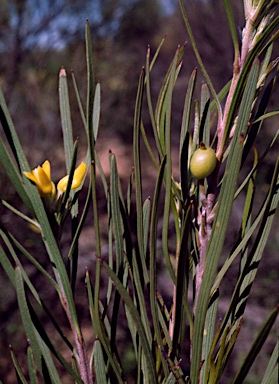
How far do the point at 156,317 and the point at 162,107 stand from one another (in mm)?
124

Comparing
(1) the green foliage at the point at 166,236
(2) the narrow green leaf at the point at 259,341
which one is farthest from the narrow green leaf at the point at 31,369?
(2) the narrow green leaf at the point at 259,341

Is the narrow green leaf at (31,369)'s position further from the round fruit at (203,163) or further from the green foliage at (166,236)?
the round fruit at (203,163)

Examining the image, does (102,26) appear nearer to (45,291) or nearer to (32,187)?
(45,291)

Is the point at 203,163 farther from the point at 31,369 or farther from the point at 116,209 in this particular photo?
the point at 31,369

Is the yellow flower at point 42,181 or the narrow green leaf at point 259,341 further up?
the yellow flower at point 42,181

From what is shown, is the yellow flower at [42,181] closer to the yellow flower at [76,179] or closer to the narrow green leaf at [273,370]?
the yellow flower at [76,179]

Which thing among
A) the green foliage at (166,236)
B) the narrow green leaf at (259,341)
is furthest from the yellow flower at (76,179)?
the narrow green leaf at (259,341)

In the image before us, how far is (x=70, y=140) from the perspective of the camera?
0.86 feet

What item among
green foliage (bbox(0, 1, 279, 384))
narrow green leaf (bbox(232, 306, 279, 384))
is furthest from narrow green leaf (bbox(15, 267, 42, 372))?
narrow green leaf (bbox(232, 306, 279, 384))

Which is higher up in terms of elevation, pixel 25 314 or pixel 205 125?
pixel 205 125

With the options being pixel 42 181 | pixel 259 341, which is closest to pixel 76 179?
pixel 42 181

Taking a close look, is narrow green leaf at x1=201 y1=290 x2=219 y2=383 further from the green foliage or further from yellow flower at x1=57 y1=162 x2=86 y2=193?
yellow flower at x1=57 y1=162 x2=86 y2=193

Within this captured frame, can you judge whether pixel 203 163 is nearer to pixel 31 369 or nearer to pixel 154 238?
pixel 154 238

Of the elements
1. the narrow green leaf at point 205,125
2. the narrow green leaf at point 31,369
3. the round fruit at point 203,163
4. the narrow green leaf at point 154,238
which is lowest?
the narrow green leaf at point 31,369
